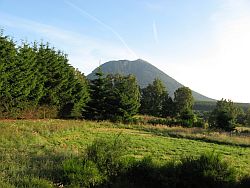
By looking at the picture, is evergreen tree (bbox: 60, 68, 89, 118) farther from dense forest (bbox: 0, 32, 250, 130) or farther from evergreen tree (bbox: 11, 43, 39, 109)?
evergreen tree (bbox: 11, 43, 39, 109)

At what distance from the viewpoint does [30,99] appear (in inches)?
1462

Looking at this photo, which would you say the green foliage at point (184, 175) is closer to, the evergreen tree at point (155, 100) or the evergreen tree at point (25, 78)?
the evergreen tree at point (25, 78)

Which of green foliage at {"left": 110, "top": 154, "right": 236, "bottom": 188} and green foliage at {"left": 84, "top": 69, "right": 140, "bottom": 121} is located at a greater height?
green foliage at {"left": 84, "top": 69, "right": 140, "bottom": 121}

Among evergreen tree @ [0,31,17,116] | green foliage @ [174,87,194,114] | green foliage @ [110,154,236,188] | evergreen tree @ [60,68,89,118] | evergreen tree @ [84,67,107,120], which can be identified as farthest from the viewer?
green foliage @ [174,87,194,114]

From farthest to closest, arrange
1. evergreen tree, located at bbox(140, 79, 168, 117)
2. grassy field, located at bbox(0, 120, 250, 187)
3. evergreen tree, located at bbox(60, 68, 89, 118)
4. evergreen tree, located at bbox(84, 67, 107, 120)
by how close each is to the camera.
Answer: evergreen tree, located at bbox(140, 79, 168, 117) < evergreen tree, located at bbox(84, 67, 107, 120) < evergreen tree, located at bbox(60, 68, 89, 118) < grassy field, located at bbox(0, 120, 250, 187)

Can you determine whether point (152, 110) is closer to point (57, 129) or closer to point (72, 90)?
point (72, 90)

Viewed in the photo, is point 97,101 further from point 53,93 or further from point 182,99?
point 182,99

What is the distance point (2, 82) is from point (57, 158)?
20.0 m

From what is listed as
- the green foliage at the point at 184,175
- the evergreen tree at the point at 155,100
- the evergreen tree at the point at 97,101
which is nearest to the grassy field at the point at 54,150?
the green foliage at the point at 184,175

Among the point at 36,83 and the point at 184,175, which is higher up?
the point at 36,83

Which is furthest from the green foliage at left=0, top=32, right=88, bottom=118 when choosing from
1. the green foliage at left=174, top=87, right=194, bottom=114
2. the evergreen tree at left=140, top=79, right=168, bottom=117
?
the green foliage at left=174, top=87, right=194, bottom=114

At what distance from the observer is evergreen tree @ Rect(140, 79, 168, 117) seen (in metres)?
64.9

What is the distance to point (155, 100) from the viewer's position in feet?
220

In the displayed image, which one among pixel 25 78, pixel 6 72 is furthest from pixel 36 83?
pixel 6 72
